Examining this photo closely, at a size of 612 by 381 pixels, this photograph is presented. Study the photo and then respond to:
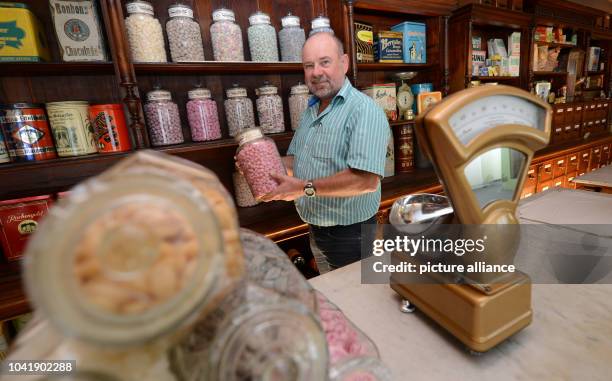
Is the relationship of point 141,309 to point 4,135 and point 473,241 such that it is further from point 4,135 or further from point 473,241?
point 4,135

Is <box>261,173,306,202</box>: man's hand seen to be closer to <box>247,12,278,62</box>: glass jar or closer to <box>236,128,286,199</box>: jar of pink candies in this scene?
<box>236,128,286,199</box>: jar of pink candies

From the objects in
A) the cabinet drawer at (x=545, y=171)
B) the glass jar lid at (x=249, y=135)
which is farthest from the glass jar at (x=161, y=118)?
the cabinet drawer at (x=545, y=171)

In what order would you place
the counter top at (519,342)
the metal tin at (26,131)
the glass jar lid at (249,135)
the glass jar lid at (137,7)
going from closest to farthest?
the counter top at (519,342)
the glass jar lid at (249,135)
the metal tin at (26,131)
the glass jar lid at (137,7)

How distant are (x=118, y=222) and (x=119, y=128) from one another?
120 cm

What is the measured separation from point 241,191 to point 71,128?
30.1 inches

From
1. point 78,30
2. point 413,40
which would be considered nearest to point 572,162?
point 413,40

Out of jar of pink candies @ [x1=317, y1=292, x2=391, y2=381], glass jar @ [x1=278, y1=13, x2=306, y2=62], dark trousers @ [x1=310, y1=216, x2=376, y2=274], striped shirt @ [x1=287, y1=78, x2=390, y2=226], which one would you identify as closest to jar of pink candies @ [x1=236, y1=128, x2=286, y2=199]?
striped shirt @ [x1=287, y1=78, x2=390, y2=226]

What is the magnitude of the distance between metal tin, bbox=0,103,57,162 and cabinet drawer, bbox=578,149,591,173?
165 inches

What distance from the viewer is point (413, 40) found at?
79.9 inches

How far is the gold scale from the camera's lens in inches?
17.7

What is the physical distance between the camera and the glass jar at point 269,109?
1479 millimetres

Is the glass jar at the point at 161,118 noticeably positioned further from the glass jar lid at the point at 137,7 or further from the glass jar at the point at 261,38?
the glass jar at the point at 261,38

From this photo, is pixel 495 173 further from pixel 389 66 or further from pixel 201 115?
pixel 389 66

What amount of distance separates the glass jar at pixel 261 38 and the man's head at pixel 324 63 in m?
0.27
